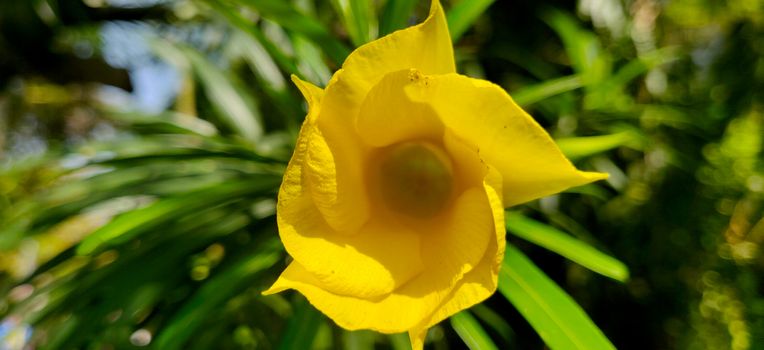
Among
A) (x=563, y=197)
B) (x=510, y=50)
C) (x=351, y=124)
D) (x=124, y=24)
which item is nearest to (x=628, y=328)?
(x=563, y=197)

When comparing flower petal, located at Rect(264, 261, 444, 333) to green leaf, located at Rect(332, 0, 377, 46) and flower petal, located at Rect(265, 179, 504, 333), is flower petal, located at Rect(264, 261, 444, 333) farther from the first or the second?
green leaf, located at Rect(332, 0, 377, 46)

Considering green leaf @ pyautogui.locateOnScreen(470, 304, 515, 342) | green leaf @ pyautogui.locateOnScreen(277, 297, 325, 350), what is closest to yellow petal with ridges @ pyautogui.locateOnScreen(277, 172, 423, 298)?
green leaf @ pyautogui.locateOnScreen(277, 297, 325, 350)

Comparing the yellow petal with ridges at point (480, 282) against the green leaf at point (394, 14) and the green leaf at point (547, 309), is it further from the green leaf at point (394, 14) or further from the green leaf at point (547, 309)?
the green leaf at point (394, 14)

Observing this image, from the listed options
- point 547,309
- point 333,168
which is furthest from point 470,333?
point 333,168

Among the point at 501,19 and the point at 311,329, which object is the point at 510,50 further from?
the point at 311,329

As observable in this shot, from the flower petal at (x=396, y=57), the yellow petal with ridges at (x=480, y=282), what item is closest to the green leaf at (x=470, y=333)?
the yellow petal with ridges at (x=480, y=282)

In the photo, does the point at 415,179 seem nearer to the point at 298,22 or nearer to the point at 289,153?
the point at 298,22

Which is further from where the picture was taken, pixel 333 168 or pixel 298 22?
pixel 298 22
